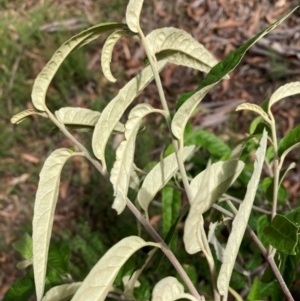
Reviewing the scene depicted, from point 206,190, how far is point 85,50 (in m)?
2.18

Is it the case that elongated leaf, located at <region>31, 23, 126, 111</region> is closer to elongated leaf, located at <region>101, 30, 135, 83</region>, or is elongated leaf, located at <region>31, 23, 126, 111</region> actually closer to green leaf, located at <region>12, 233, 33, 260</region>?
elongated leaf, located at <region>101, 30, 135, 83</region>

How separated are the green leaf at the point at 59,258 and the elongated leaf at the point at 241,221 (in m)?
0.49

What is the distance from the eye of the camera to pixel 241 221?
56 cm

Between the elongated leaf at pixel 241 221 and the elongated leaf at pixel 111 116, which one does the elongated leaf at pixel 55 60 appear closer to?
the elongated leaf at pixel 111 116

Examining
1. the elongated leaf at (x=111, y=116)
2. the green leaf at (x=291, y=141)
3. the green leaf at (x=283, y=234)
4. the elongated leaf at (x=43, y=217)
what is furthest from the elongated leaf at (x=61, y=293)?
the green leaf at (x=291, y=141)

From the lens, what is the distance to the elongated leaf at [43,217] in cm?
59

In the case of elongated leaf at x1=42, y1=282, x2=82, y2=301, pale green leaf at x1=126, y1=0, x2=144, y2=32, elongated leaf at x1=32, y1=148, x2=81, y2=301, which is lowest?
elongated leaf at x1=42, y1=282, x2=82, y2=301

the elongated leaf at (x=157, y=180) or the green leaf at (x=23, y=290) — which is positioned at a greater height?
the elongated leaf at (x=157, y=180)

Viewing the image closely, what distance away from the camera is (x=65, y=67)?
97.2 inches

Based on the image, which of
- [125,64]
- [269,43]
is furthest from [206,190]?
[125,64]

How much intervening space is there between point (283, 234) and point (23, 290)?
0.54m

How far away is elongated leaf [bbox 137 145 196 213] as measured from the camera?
0.72m

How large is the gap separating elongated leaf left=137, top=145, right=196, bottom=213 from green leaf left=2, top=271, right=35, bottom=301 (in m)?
0.38

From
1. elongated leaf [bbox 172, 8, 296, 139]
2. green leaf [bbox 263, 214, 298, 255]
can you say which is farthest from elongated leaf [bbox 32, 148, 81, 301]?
green leaf [bbox 263, 214, 298, 255]
